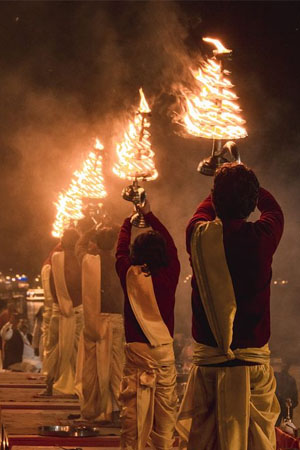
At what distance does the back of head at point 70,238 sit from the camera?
11117 millimetres

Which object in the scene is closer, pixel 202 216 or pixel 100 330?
pixel 202 216

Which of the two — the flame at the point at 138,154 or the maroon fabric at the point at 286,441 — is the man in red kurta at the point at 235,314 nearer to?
the maroon fabric at the point at 286,441

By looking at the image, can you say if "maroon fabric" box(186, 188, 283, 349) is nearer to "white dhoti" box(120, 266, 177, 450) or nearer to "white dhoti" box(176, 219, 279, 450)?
"white dhoti" box(176, 219, 279, 450)

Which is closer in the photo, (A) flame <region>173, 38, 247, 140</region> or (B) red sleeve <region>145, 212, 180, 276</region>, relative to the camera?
(A) flame <region>173, 38, 247, 140</region>

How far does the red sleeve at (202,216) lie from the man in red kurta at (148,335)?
183 centimetres

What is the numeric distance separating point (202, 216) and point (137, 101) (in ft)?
38.2

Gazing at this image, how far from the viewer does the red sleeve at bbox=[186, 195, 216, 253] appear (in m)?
4.28

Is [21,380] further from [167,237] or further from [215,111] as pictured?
[215,111]

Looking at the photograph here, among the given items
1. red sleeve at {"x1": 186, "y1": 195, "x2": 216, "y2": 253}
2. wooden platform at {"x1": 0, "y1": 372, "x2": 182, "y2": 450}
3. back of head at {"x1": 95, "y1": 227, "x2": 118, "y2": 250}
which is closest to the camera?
red sleeve at {"x1": 186, "y1": 195, "x2": 216, "y2": 253}

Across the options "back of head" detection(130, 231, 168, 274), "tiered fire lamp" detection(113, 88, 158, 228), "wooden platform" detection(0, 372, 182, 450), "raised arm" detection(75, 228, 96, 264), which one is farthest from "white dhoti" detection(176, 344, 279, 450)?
"raised arm" detection(75, 228, 96, 264)

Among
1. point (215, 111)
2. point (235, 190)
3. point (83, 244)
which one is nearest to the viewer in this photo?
point (235, 190)

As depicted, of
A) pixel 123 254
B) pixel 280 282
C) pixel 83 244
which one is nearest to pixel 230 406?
pixel 123 254

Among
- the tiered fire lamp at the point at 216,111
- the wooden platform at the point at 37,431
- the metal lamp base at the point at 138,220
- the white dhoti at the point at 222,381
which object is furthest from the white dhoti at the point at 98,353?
the white dhoti at the point at 222,381

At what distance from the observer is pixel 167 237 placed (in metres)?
6.31
